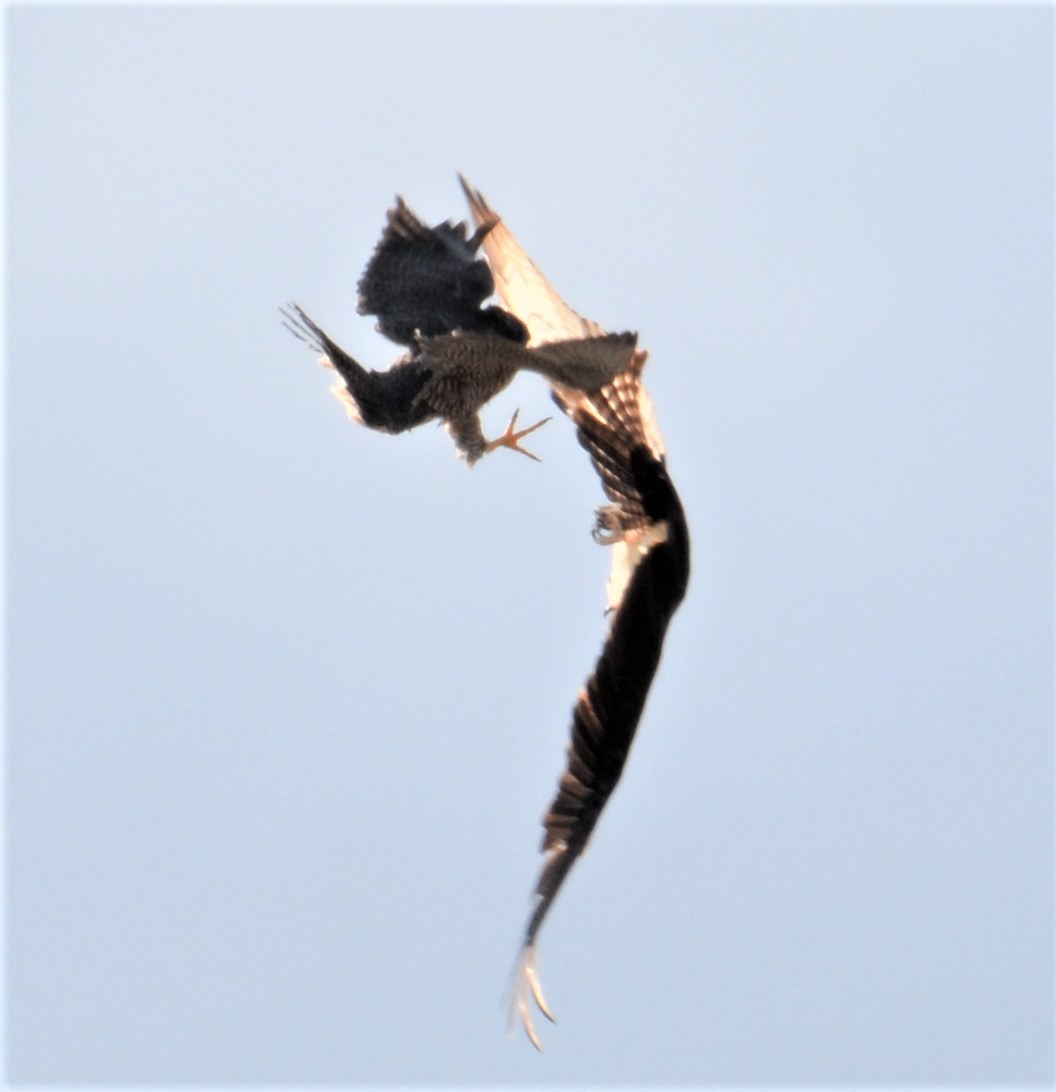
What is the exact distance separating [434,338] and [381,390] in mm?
508

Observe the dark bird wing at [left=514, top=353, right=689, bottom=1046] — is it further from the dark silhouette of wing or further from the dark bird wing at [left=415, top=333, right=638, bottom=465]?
the dark silhouette of wing

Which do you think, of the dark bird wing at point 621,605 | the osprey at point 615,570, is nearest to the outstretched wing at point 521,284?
the osprey at point 615,570

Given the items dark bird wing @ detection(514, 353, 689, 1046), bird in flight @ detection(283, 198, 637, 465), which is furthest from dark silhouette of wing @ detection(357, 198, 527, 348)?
dark bird wing @ detection(514, 353, 689, 1046)

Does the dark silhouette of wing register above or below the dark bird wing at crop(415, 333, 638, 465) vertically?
above

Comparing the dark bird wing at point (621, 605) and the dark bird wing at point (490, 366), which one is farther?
the dark bird wing at point (621, 605)

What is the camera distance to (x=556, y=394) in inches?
414

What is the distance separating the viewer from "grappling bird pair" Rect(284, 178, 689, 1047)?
973 cm

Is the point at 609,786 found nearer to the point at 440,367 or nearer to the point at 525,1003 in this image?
the point at 525,1003

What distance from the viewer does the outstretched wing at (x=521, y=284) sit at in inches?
385

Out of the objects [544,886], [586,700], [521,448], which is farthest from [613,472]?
[544,886]

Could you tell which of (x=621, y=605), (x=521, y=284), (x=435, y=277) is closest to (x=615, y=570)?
(x=621, y=605)

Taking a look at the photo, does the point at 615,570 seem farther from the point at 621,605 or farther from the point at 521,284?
the point at 521,284

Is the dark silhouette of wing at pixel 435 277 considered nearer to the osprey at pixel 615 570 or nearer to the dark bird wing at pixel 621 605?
the osprey at pixel 615 570

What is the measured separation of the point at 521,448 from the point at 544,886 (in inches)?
81.2
